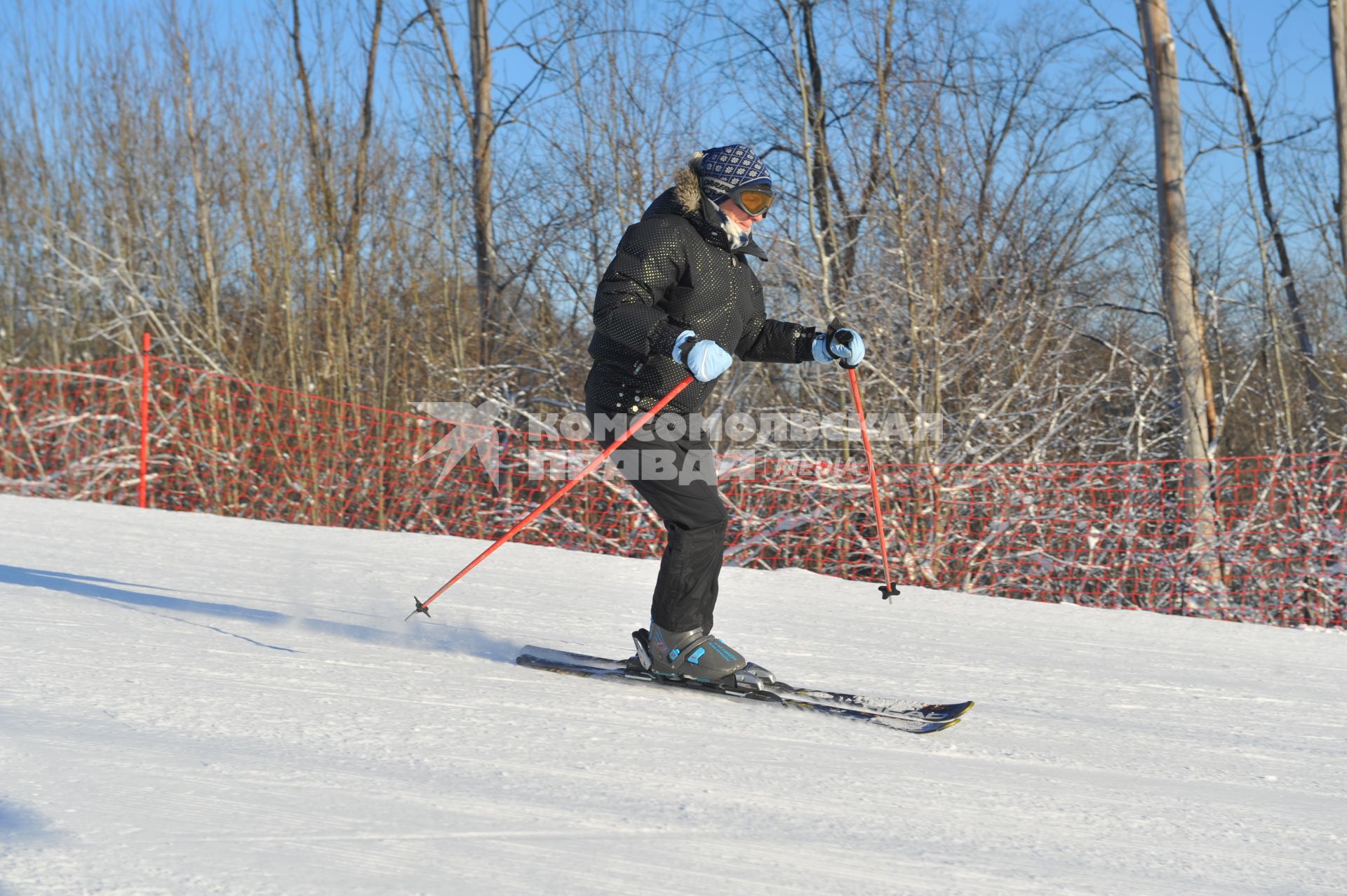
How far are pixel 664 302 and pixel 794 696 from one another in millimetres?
1188

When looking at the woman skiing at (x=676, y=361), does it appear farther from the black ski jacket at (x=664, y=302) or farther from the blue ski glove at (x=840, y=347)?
the blue ski glove at (x=840, y=347)

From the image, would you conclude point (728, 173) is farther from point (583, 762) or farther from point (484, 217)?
point (484, 217)

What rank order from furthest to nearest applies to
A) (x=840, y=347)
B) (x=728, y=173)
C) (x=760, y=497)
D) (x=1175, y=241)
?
(x=1175, y=241) < (x=760, y=497) < (x=840, y=347) < (x=728, y=173)

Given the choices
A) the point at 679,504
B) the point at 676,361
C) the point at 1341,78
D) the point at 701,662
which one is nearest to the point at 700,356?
the point at 676,361

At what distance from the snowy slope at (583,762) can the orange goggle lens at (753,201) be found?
1.40 meters

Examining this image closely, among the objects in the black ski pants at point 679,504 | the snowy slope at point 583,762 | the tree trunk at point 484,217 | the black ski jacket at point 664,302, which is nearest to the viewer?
the snowy slope at point 583,762

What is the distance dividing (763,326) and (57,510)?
5416 millimetres

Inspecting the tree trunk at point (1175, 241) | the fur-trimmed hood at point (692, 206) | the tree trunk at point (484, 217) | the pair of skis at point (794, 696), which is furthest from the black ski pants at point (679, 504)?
the tree trunk at point (484, 217)

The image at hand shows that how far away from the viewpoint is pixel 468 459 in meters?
10.0

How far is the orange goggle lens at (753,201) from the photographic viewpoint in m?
3.13

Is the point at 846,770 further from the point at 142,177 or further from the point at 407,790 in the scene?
the point at 142,177

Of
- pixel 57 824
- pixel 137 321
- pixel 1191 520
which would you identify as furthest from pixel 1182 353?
pixel 137 321

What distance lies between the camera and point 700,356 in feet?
9.57

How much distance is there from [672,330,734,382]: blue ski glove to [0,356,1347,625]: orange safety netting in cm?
Answer: 507
